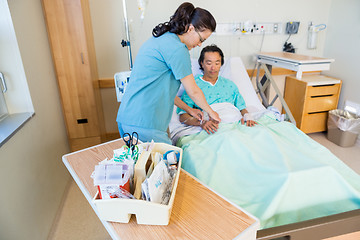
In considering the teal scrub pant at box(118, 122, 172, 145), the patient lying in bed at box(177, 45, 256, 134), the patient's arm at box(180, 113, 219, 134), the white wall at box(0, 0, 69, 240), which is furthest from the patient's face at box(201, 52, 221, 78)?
the white wall at box(0, 0, 69, 240)

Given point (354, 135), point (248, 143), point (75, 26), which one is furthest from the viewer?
point (354, 135)

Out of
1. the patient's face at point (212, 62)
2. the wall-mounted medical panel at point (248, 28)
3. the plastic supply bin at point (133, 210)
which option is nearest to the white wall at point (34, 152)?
the plastic supply bin at point (133, 210)

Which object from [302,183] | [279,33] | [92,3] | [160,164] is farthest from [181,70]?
[279,33]

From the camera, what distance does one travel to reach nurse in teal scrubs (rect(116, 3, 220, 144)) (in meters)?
1.37

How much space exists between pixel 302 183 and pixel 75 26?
222cm

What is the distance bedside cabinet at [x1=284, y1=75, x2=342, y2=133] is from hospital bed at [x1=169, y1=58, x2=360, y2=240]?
4.88 feet

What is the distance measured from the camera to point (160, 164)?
914 mm

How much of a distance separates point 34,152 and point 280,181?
5.18 feet

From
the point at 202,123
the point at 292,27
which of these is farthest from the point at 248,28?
the point at 202,123

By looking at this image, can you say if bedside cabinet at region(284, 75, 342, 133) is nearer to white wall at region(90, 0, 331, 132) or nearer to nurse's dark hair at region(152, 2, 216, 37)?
white wall at region(90, 0, 331, 132)

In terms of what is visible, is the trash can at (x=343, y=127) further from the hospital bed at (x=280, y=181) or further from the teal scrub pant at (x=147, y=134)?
the teal scrub pant at (x=147, y=134)

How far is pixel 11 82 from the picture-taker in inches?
67.7

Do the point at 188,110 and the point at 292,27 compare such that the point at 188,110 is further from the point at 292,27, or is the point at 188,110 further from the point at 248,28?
the point at 292,27

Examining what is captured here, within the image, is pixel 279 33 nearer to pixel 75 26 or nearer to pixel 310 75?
pixel 310 75
